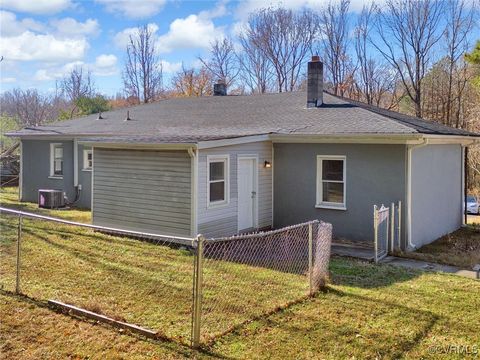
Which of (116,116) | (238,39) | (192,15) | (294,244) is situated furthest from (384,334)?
(238,39)

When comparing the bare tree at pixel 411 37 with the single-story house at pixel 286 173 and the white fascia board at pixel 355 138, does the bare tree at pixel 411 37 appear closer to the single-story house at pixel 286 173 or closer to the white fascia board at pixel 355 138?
the single-story house at pixel 286 173

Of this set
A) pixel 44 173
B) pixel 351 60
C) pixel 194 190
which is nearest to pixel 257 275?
pixel 194 190

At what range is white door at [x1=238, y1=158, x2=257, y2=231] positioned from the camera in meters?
11.7

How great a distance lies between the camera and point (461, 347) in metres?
5.21

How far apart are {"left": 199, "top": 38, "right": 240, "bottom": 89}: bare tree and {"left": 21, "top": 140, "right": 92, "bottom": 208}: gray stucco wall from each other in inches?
929

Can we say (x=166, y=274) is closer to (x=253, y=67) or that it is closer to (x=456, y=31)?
(x=456, y=31)

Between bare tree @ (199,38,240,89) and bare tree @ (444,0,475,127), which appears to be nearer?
bare tree @ (444,0,475,127)

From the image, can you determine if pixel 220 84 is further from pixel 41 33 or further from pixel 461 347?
pixel 461 347

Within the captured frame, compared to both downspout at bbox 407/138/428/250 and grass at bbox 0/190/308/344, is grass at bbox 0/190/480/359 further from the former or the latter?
downspout at bbox 407/138/428/250

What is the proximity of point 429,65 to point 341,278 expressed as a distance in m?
28.2

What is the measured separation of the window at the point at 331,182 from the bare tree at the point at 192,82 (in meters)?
27.4

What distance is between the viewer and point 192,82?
40.5 meters

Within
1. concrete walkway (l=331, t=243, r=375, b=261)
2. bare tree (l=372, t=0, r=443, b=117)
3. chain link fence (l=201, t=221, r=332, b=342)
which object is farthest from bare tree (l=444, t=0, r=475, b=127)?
chain link fence (l=201, t=221, r=332, b=342)

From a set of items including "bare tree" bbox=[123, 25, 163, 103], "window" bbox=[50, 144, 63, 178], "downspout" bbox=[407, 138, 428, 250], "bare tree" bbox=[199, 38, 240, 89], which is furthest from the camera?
"bare tree" bbox=[123, 25, 163, 103]
